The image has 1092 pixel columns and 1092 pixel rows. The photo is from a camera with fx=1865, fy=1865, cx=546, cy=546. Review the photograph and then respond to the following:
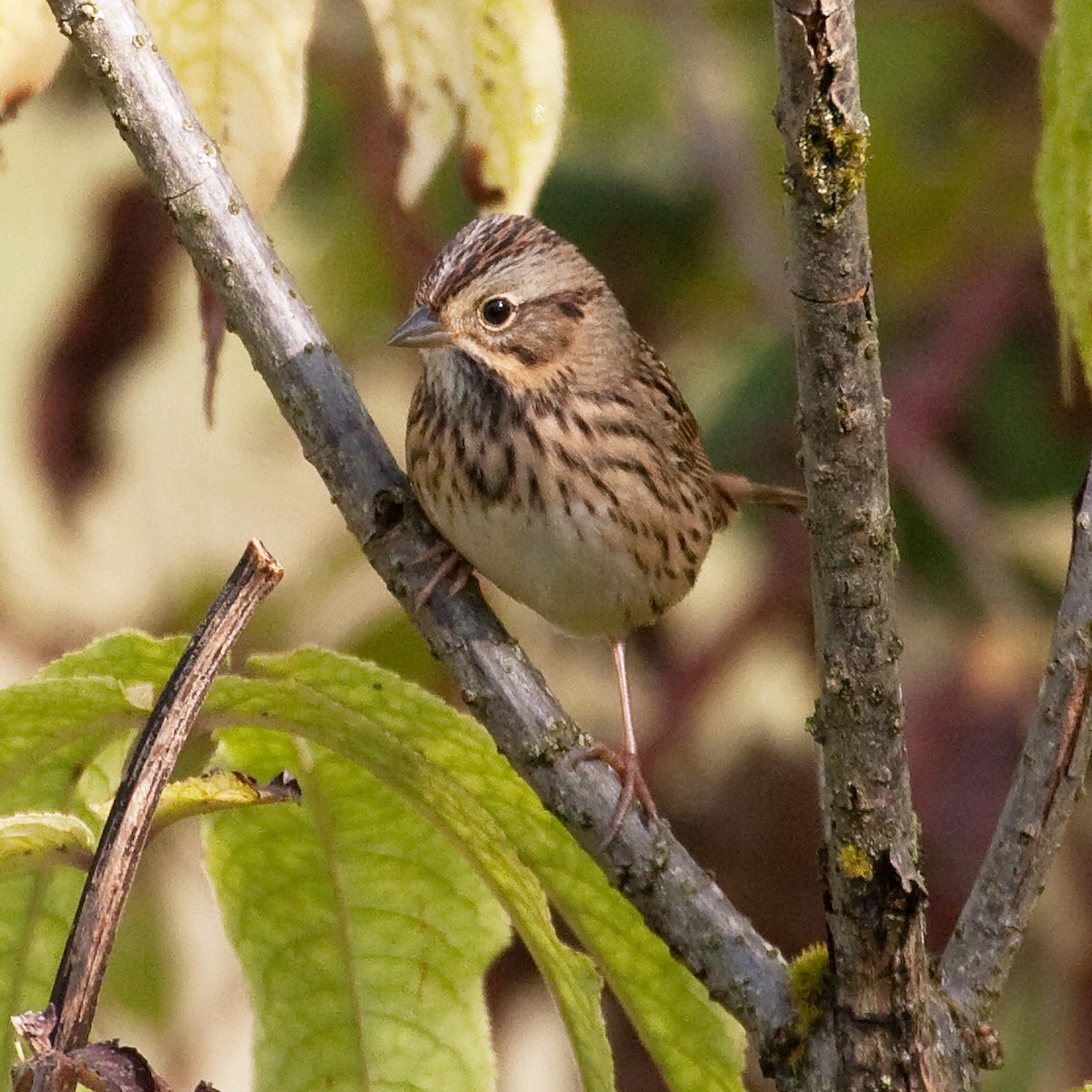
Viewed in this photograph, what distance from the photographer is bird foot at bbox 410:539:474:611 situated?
5.56 feet

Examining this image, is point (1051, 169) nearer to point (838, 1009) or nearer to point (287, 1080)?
point (838, 1009)

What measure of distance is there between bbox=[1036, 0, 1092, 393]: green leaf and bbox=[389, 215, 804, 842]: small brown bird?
115cm

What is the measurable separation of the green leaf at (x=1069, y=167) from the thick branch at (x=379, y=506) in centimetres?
52

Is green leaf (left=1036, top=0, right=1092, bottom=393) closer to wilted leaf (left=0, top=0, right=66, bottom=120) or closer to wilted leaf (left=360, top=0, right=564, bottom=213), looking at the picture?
wilted leaf (left=360, top=0, right=564, bottom=213)

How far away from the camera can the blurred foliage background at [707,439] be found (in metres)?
2.94

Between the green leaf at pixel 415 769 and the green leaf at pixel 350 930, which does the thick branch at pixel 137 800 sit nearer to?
the green leaf at pixel 415 769

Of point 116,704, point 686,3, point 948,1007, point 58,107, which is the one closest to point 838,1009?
point 948,1007

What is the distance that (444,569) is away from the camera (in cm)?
181

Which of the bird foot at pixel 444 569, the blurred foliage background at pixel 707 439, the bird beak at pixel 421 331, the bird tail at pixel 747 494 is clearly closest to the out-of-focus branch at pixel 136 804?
the bird foot at pixel 444 569

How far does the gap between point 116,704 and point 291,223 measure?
258 cm

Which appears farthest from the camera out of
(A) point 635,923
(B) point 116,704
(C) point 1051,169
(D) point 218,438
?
(D) point 218,438

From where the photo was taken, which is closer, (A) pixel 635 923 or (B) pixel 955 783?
(A) pixel 635 923

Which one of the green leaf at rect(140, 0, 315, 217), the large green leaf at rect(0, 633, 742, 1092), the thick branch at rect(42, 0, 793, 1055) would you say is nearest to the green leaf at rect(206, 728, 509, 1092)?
the large green leaf at rect(0, 633, 742, 1092)

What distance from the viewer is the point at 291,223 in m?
3.86
